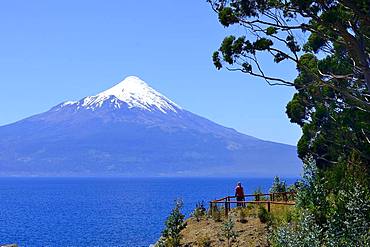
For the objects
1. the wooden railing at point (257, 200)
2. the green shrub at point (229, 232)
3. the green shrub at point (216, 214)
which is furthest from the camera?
the wooden railing at point (257, 200)

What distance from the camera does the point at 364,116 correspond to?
31.0m

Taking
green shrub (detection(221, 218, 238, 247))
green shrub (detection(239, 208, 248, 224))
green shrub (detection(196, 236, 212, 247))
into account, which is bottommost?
green shrub (detection(196, 236, 212, 247))

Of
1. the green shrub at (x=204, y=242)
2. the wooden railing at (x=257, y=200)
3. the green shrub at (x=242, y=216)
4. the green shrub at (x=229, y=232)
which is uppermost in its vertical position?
the wooden railing at (x=257, y=200)

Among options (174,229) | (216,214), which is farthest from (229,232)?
(216,214)

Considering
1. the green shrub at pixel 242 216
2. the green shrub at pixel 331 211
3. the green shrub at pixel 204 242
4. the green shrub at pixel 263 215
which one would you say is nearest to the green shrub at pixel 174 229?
the green shrub at pixel 204 242

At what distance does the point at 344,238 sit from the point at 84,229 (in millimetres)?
A: 55438

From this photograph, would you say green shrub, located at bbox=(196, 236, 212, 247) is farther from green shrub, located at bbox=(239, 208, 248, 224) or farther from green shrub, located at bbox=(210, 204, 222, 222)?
green shrub, located at bbox=(210, 204, 222, 222)

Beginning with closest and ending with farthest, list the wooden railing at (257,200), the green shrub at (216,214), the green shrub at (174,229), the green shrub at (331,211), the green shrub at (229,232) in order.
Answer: the green shrub at (331,211)
the green shrub at (229,232)
the green shrub at (174,229)
the green shrub at (216,214)
the wooden railing at (257,200)

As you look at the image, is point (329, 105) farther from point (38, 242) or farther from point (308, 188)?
point (38, 242)

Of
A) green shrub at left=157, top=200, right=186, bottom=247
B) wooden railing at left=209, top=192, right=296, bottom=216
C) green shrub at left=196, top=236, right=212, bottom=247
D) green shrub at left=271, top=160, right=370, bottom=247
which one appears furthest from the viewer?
wooden railing at left=209, top=192, right=296, bottom=216

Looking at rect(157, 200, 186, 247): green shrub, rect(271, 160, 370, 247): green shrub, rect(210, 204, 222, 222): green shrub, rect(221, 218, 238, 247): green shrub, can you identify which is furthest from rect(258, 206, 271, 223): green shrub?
rect(271, 160, 370, 247): green shrub

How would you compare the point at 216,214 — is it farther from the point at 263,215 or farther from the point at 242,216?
the point at 263,215

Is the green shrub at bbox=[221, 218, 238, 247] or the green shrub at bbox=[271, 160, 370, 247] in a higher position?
the green shrub at bbox=[271, 160, 370, 247]

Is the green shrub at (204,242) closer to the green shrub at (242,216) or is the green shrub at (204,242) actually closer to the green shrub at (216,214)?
the green shrub at (242,216)
